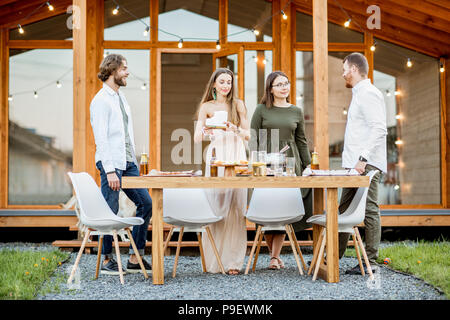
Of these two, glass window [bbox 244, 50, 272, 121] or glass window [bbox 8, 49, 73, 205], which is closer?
glass window [bbox 8, 49, 73, 205]

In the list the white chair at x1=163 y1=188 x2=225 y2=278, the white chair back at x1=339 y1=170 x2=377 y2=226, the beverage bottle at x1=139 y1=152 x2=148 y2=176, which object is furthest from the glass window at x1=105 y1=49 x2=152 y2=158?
the white chair back at x1=339 y1=170 x2=377 y2=226

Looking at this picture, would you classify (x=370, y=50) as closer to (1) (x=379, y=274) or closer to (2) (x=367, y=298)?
(1) (x=379, y=274)

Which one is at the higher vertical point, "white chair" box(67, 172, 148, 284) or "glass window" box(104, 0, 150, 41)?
"glass window" box(104, 0, 150, 41)

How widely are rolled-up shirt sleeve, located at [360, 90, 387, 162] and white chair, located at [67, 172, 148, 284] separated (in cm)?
176

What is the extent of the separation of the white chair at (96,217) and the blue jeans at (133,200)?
0.20 ft

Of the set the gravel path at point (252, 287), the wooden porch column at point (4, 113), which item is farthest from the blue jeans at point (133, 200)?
the wooden porch column at point (4, 113)

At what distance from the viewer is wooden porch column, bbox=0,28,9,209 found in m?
6.89

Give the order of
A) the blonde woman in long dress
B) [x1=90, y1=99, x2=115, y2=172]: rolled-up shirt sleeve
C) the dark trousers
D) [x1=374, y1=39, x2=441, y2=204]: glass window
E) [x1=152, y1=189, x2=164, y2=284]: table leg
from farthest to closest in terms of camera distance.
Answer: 1. [x1=374, y1=39, x2=441, y2=204]: glass window
2. the blonde woman in long dress
3. the dark trousers
4. [x1=90, y1=99, x2=115, y2=172]: rolled-up shirt sleeve
5. [x1=152, y1=189, x2=164, y2=284]: table leg

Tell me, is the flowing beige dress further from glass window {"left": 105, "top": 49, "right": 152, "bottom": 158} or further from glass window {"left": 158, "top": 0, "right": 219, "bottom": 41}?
glass window {"left": 158, "top": 0, "right": 219, "bottom": 41}

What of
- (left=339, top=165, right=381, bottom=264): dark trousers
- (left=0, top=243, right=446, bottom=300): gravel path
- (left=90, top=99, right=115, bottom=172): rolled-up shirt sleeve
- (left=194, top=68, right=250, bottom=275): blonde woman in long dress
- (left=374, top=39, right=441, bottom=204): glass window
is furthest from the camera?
(left=374, top=39, right=441, bottom=204): glass window

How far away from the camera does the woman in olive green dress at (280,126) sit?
4.32 m

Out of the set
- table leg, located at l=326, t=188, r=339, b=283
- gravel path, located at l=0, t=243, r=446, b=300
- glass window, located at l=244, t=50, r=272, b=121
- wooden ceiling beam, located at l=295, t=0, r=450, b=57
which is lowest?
gravel path, located at l=0, t=243, r=446, b=300

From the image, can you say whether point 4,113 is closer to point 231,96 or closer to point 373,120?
point 231,96

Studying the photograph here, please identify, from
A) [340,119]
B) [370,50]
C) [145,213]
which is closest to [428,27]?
[370,50]
